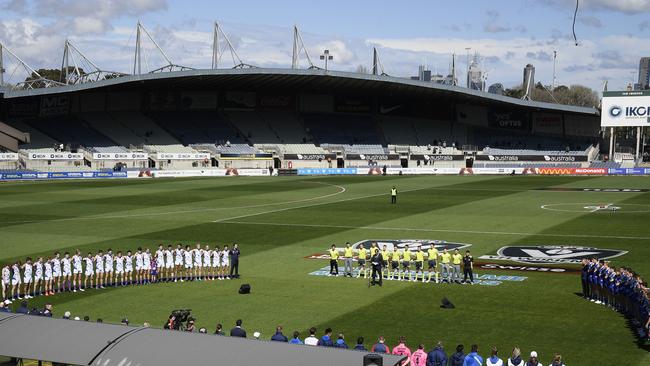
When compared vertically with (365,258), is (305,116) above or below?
above

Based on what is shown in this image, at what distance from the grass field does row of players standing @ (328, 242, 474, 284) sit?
1.08m

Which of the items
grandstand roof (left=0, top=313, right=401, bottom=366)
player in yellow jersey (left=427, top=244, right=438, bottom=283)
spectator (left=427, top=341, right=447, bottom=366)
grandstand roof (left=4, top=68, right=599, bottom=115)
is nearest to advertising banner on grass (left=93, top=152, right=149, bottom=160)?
grandstand roof (left=4, top=68, right=599, bottom=115)

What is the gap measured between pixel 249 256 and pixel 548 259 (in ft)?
44.9

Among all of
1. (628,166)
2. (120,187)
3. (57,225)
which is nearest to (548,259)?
(57,225)

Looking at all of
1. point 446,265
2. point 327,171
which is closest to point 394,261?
point 446,265

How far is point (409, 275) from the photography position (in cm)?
3122

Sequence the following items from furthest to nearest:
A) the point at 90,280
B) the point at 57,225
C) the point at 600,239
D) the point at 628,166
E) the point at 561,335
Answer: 1. the point at 628,166
2. the point at 57,225
3. the point at 600,239
4. the point at 90,280
5. the point at 561,335

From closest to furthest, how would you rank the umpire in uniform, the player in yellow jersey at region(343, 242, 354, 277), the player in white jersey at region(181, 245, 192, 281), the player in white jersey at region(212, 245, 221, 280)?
the umpire in uniform, the player in white jersey at region(181, 245, 192, 281), the player in white jersey at region(212, 245, 221, 280), the player in yellow jersey at region(343, 242, 354, 277)

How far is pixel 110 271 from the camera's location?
2964cm

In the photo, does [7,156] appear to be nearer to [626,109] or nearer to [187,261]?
[187,261]

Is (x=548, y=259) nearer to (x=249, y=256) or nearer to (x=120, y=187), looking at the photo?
(x=249, y=256)

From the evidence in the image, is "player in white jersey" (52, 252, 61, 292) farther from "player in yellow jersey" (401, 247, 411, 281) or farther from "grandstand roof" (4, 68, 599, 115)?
"grandstand roof" (4, 68, 599, 115)

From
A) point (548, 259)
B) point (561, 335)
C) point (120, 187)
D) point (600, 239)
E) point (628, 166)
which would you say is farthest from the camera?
point (628, 166)

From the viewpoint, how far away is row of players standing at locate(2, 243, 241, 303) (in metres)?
27.7
